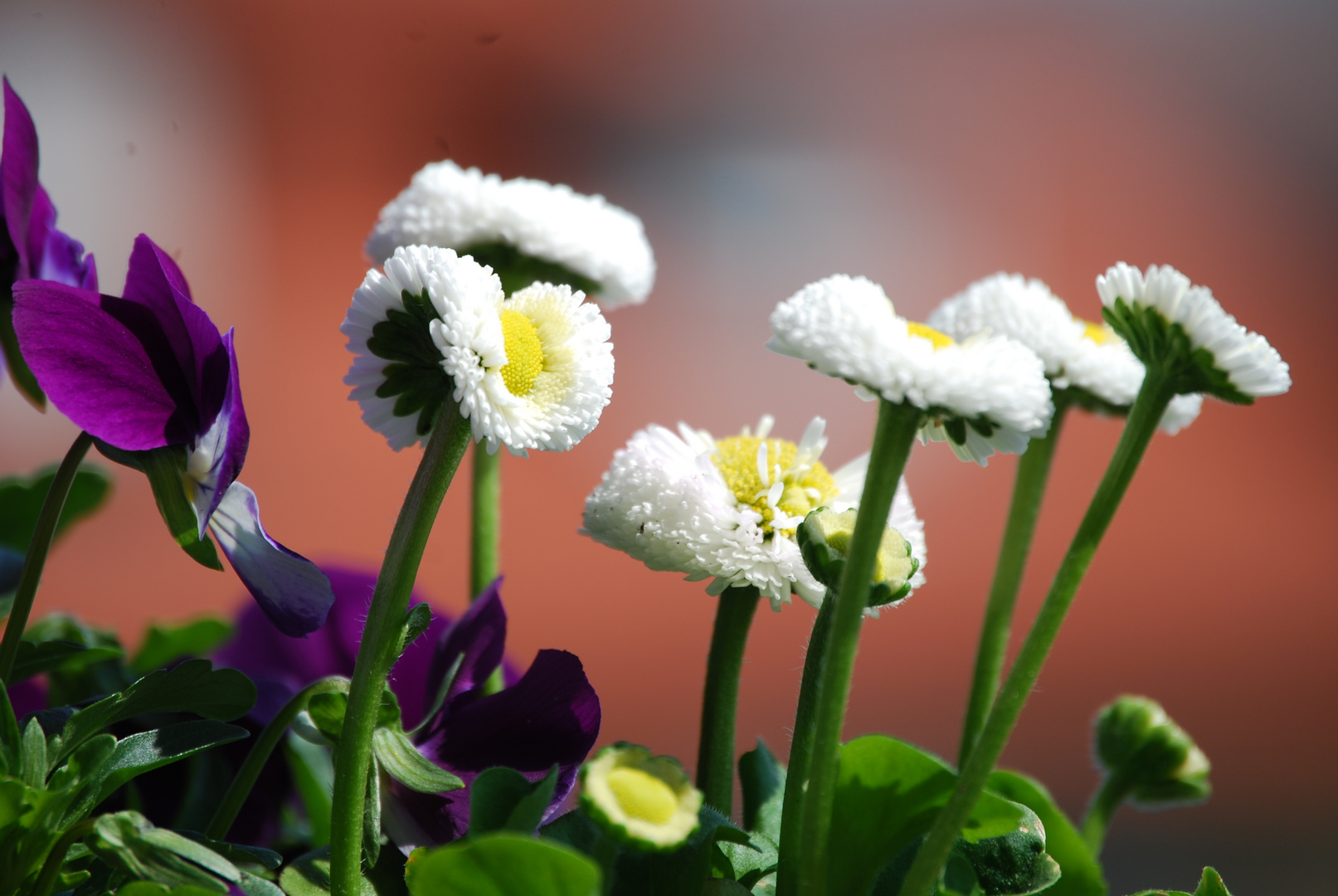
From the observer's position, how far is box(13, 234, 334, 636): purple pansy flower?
0.19 m

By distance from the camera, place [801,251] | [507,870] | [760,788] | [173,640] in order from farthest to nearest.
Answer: [801,251] < [173,640] < [760,788] < [507,870]

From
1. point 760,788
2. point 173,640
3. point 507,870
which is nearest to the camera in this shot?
point 507,870

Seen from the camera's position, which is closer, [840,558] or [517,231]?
→ [840,558]

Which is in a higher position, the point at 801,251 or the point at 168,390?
the point at 801,251

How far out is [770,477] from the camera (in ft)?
0.71

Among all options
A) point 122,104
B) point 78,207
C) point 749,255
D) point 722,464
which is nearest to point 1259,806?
point 749,255

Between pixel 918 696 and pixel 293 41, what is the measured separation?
2138mm

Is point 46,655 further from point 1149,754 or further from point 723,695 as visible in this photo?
point 1149,754

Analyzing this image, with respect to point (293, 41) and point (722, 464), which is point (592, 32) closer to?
point (293, 41)

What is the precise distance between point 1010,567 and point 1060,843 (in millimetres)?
77

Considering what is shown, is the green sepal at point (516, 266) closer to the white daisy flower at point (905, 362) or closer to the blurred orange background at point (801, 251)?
the white daisy flower at point (905, 362)

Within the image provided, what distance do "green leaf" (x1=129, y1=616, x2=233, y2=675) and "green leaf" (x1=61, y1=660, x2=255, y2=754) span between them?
17 centimetres

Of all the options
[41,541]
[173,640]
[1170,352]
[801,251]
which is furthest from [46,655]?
[801,251]

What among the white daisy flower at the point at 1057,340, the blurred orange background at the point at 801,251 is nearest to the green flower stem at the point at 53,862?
the white daisy flower at the point at 1057,340
